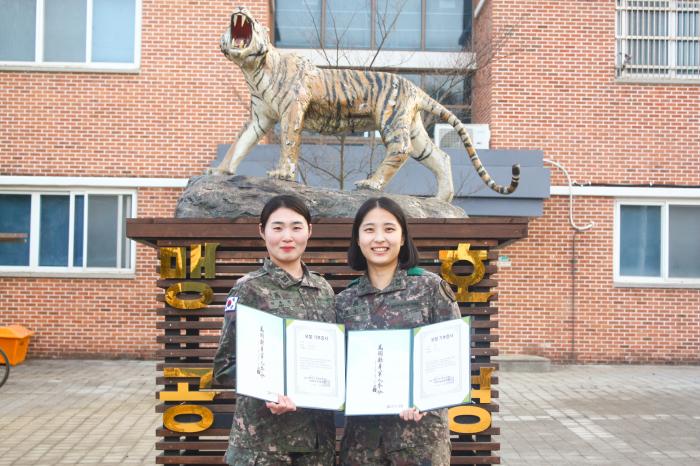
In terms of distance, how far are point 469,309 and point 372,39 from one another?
11.0m

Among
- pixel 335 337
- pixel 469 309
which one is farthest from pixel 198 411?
pixel 335 337

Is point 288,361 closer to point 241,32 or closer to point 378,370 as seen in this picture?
point 378,370

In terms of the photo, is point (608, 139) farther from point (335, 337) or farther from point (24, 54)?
point (335, 337)

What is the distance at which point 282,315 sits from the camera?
3102mm

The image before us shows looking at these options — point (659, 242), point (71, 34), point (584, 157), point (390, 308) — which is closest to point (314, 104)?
point (390, 308)

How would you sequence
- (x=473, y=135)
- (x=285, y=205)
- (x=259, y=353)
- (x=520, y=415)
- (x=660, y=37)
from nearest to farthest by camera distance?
(x=259, y=353)
(x=285, y=205)
(x=520, y=415)
(x=473, y=135)
(x=660, y=37)

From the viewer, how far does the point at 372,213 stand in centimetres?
329

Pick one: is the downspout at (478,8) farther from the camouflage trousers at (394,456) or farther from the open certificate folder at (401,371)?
the camouflage trousers at (394,456)

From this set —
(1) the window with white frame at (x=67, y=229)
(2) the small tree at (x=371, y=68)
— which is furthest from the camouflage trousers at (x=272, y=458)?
(1) the window with white frame at (x=67, y=229)

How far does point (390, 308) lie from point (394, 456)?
60cm

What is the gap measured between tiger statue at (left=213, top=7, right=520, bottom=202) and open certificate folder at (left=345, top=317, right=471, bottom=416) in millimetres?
2688

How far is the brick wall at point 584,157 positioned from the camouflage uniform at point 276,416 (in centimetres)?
1077

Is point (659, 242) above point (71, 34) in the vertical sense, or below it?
below

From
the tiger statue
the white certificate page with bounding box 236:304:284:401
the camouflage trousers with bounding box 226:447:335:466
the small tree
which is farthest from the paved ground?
the white certificate page with bounding box 236:304:284:401
